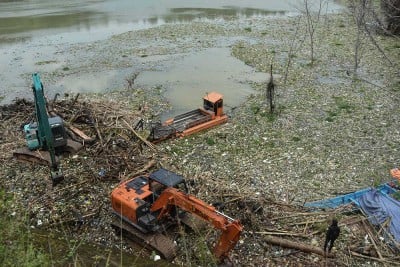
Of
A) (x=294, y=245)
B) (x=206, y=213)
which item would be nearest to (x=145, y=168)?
(x=206, y=213)

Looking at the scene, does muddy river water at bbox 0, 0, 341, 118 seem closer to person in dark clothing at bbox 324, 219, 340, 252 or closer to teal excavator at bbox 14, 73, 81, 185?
teal excavator at bbox 14, 73, 81, 185

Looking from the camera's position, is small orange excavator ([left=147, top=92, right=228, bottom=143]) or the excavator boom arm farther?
small orange excavator ([left=147, top=92, right=228, bottom=143])

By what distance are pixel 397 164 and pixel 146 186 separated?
9.67 meters

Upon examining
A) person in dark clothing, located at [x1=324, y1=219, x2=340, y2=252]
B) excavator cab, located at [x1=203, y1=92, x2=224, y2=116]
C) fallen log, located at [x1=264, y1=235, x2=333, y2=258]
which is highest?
excavator cab, located at [x1=203, y1=92, x2=224, y2=116]

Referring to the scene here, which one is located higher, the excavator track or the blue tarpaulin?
the blue tarpaulin

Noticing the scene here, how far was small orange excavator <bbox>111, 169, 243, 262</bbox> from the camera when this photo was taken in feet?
34.8

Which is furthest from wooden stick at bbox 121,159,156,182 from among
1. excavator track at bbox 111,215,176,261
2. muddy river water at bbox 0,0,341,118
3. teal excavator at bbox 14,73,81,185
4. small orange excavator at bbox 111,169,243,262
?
muddy river water at bbox 0,0,341,118

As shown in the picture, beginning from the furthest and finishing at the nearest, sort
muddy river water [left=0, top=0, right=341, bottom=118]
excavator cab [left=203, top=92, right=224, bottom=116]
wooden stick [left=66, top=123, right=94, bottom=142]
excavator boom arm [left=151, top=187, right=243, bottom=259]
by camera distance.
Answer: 1. muddy river water [left=0, top=0, right=341, bottom=118]
2. excavator cab [left=203, top=92, right=224, bottom=116]
3. wooden stick [left=66, top=123, right=94, bottom=142]
4. excavator boom arm [left=151, top=187, right=243, bottom=259]

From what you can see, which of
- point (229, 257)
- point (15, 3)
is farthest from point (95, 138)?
point (15, 3)

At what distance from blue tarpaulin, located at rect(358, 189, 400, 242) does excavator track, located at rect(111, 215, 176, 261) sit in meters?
6.03

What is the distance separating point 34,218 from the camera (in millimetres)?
12859

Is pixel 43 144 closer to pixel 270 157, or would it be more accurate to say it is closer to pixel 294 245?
pixel 270 157

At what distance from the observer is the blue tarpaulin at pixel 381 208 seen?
39.0 ft

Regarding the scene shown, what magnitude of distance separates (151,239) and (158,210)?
0.82 meters
